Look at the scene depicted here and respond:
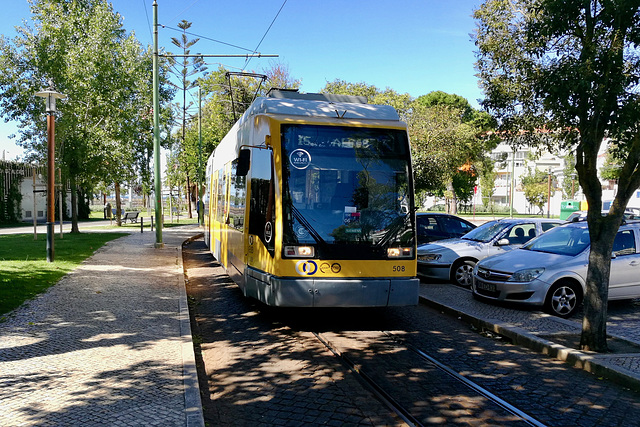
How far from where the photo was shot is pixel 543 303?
8867mm

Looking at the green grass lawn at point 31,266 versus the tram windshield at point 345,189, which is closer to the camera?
the tram windshield at point 345,189

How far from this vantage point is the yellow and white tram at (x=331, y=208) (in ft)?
23.8

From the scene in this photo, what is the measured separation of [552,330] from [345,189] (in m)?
3.63

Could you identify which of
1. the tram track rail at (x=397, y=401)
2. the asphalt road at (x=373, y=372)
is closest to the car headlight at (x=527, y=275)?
the asphalt road at (x=373, y=372)

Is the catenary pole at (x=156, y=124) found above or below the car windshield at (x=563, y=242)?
above

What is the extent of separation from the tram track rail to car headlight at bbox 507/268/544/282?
2.92 m

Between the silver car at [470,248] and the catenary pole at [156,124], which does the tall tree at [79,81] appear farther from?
the silver car at [470,248]

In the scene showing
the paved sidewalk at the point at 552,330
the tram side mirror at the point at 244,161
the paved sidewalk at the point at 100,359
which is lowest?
the paved sidewalk at the point at 552,330

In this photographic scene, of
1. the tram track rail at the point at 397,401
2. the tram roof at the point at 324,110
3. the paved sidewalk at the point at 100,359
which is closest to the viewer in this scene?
the paved sidewalk at the point at 100,359

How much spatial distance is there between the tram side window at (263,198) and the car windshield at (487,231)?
6451 mm

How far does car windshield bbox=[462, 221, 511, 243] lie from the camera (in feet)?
40.8

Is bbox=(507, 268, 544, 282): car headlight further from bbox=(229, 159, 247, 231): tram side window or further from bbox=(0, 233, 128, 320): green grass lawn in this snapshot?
bbox=(0, 233, 128, 320): green grass lawn

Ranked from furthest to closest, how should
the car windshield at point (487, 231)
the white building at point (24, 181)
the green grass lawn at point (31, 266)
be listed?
1. the white building at point (24, 181)
2. the car windshield at point (487, 231)
3. the green grass lawn at point (31, 266)

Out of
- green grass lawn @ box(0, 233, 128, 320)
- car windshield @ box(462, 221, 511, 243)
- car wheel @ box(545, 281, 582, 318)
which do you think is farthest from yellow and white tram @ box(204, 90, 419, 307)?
car windshield @ box(462, 221, 511, 243)
